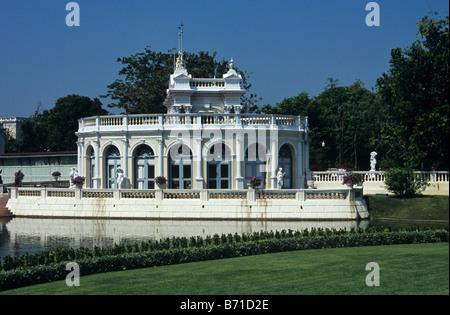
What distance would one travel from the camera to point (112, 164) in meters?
42.5

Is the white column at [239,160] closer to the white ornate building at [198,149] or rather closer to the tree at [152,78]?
the white ornate building at [198,149]

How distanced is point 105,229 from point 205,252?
43.0 ft

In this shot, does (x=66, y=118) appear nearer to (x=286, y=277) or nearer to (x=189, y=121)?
(x=189, y=121)

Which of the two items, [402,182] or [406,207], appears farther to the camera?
[402,182]

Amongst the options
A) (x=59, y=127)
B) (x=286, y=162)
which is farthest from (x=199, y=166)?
(x=59, y=127)

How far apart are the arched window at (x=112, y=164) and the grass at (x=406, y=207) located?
17.8 metres

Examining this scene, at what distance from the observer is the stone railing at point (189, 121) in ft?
133

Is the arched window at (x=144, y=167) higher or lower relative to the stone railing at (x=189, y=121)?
lower

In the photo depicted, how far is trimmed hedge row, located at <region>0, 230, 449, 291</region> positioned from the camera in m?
17.5

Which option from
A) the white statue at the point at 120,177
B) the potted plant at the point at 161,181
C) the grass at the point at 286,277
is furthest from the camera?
the white statue at the point at 120,177

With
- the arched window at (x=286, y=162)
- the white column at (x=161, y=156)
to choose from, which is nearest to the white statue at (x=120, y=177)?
the white column at (x=161, y=156)

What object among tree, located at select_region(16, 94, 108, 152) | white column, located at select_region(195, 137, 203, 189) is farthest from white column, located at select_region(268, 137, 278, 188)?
tree, located at select_region(16, 94, 108, 152)

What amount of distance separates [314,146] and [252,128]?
106 feet

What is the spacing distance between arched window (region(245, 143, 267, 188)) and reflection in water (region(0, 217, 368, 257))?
24.4 ft
